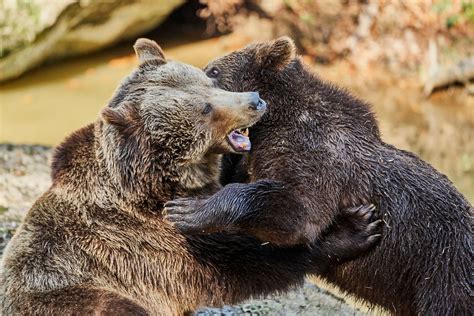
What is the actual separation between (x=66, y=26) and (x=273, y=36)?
3.55 meters

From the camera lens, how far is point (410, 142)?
11.0m

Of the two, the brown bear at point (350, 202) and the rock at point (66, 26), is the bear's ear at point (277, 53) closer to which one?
the brown bear at point (350, 202)

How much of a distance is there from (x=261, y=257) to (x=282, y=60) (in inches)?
60.7

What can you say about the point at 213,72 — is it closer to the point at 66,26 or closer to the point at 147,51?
the point at 147,51

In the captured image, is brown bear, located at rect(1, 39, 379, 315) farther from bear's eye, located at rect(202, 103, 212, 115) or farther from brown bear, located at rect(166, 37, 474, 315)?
brown bear, located at rect(166, 37, 474, 315)

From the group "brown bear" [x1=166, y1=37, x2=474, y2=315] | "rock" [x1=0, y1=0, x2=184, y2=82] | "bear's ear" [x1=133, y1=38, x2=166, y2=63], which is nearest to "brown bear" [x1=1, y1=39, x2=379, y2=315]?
"brown bear" [x1=166, y1=37, x2=474, y2=315]

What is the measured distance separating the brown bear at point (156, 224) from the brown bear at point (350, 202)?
0.57 feet

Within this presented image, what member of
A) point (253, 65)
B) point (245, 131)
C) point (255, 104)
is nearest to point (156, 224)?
point (245, 131)

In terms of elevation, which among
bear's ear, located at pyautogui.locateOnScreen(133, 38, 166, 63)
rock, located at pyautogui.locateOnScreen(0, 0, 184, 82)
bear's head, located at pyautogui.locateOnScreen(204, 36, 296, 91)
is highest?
rock, located at pyautogui.locateOnScreen(0, 0, 184, 82)

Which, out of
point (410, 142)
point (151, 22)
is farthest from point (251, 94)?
point (151, 22)

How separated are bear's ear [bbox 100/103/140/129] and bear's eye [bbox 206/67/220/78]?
0.97m

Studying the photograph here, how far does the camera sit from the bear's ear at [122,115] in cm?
497

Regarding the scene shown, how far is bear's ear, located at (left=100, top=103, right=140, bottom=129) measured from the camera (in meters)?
4.97

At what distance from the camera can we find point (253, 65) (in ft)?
19.5
